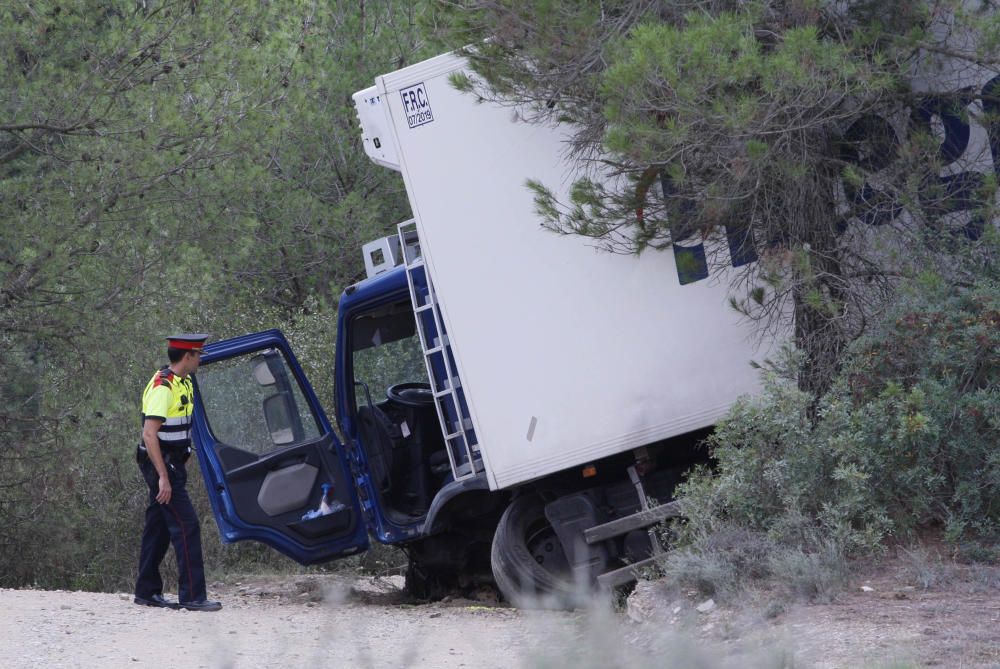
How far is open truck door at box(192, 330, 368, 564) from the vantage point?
8516 millimetres

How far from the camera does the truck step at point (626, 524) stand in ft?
23.9

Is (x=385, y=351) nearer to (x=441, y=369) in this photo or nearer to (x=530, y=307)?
(x=441, y=369)

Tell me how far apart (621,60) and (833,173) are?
1.73 meters

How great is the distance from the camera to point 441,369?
7.73m

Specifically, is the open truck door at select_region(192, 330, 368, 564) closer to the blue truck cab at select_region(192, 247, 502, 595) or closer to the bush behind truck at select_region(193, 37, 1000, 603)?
the blue truck cab at select_region(192, 247, 502, 595)

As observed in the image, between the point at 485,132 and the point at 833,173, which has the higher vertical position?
the point at 485,132

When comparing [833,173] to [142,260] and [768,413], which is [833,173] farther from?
[142,260]

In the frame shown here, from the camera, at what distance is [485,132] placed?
23.8 ft

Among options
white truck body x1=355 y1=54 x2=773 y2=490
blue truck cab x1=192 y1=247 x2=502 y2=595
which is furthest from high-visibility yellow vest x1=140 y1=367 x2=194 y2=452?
white truck body x1=355 y1=54 x2=773 y2=490

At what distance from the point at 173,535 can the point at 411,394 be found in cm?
207

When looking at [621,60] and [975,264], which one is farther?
[975,264]

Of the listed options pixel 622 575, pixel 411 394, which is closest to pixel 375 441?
pixel 411 394

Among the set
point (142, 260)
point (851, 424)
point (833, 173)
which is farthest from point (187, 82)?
point (851, 424)

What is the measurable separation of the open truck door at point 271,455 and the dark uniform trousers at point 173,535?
17.4 inches
